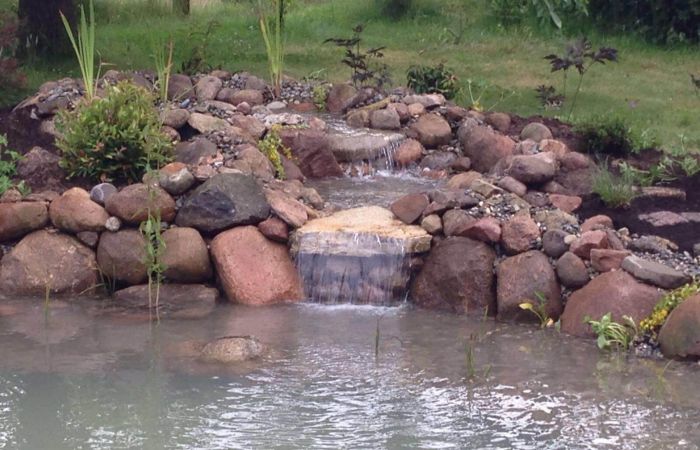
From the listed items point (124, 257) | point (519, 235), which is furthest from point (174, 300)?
point (519, 235)

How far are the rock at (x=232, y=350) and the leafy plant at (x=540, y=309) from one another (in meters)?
2.13

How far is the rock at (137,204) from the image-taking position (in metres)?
9.47

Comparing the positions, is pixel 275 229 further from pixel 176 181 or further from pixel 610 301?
pixel 610 301

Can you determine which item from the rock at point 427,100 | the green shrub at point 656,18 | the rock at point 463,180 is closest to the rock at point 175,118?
the rock at point 427,100

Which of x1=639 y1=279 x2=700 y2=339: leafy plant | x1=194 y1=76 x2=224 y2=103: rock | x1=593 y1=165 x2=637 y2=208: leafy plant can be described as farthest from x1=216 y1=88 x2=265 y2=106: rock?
x1=639 y1=279 x2=700 y2=339: leafy plant

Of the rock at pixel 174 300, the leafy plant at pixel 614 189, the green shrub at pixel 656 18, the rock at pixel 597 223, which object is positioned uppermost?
the green shrub at pixel 656 18

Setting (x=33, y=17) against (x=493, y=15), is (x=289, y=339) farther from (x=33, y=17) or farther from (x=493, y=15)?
(x=493, y=15)

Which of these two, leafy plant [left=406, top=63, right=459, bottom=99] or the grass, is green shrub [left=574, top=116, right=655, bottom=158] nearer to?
the grass

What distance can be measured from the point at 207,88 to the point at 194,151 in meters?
2.09

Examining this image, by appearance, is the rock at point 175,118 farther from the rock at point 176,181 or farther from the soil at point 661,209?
the soil at point 661,209

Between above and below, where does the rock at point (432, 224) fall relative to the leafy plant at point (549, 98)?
below

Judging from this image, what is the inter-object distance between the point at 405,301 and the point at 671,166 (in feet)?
9.63

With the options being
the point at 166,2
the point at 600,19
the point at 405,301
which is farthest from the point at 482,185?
the point at 166,2

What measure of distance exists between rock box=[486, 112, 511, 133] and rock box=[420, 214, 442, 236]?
2.73 metres
